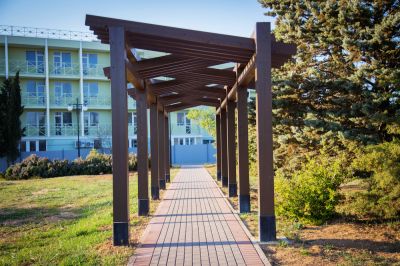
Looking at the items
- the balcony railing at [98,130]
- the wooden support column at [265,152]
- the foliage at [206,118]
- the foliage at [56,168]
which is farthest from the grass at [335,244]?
the balcony railing at [98,130]

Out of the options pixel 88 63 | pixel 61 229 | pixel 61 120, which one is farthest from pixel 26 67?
pixel 61 229

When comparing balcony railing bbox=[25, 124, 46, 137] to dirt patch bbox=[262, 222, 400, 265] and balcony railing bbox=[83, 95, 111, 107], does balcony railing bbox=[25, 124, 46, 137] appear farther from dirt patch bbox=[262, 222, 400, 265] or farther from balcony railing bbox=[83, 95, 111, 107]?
dirt patch bbox=[262, 222, 400, 265]

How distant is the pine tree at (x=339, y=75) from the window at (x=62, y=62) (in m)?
28.7

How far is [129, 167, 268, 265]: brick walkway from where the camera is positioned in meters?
5.74

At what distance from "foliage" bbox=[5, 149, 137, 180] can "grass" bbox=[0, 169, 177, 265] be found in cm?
977

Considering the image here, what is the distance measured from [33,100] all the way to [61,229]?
100 feet

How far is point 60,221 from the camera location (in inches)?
374

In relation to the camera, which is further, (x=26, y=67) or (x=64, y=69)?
(x=64, y=69)

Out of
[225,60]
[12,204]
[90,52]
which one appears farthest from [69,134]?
[225,60]

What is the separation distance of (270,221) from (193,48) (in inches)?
139

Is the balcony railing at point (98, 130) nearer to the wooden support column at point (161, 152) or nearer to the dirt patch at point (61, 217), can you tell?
the wooden support column at point (161, 152)

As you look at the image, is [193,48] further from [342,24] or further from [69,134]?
[69,134]

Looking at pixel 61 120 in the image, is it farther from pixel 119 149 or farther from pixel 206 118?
pixel 119 149

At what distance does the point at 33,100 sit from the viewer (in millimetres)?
35875
